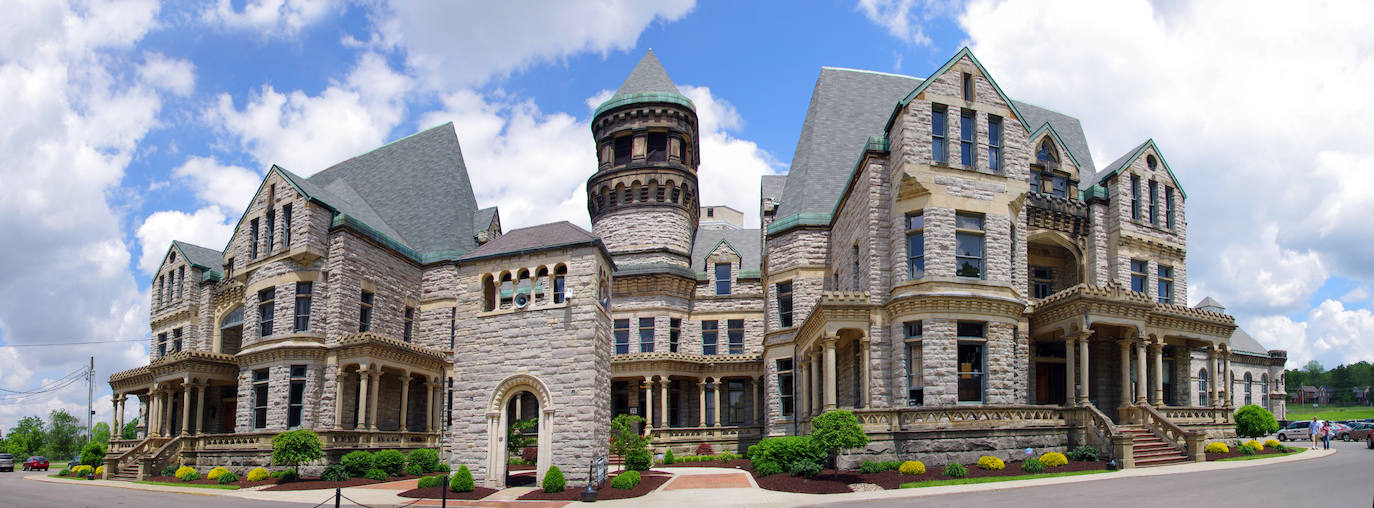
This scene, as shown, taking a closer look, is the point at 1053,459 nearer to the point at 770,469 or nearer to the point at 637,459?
the point at 770,469

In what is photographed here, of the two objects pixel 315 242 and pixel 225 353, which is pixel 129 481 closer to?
pixel 225 353

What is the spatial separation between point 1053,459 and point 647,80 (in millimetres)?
32204

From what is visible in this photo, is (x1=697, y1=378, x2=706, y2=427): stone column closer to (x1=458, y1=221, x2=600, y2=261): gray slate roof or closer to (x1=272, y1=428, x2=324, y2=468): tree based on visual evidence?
(x1=458, y1=221, x2=600, y2=261): gray slate roof

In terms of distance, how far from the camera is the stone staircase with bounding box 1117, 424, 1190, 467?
24766mm

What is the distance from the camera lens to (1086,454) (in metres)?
24.9

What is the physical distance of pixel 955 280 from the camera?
1051 inches

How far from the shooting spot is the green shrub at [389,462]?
32.8 m

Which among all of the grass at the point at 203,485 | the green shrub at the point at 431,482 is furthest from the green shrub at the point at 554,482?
the grass at the point at 203,485

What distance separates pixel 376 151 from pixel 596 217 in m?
13.3

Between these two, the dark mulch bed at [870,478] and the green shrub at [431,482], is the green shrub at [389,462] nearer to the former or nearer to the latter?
the green shrub at [431,482]

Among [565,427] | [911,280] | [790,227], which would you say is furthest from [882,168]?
[565,427]

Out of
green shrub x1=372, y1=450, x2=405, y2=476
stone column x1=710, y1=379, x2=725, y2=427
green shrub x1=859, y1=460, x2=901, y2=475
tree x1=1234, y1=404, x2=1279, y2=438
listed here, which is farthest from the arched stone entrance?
tree x1=1234, y1=404, x2=1279, y2=438

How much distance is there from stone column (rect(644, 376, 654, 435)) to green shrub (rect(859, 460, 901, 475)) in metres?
17.4

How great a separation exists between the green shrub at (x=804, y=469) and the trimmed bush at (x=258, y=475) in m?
20.7
